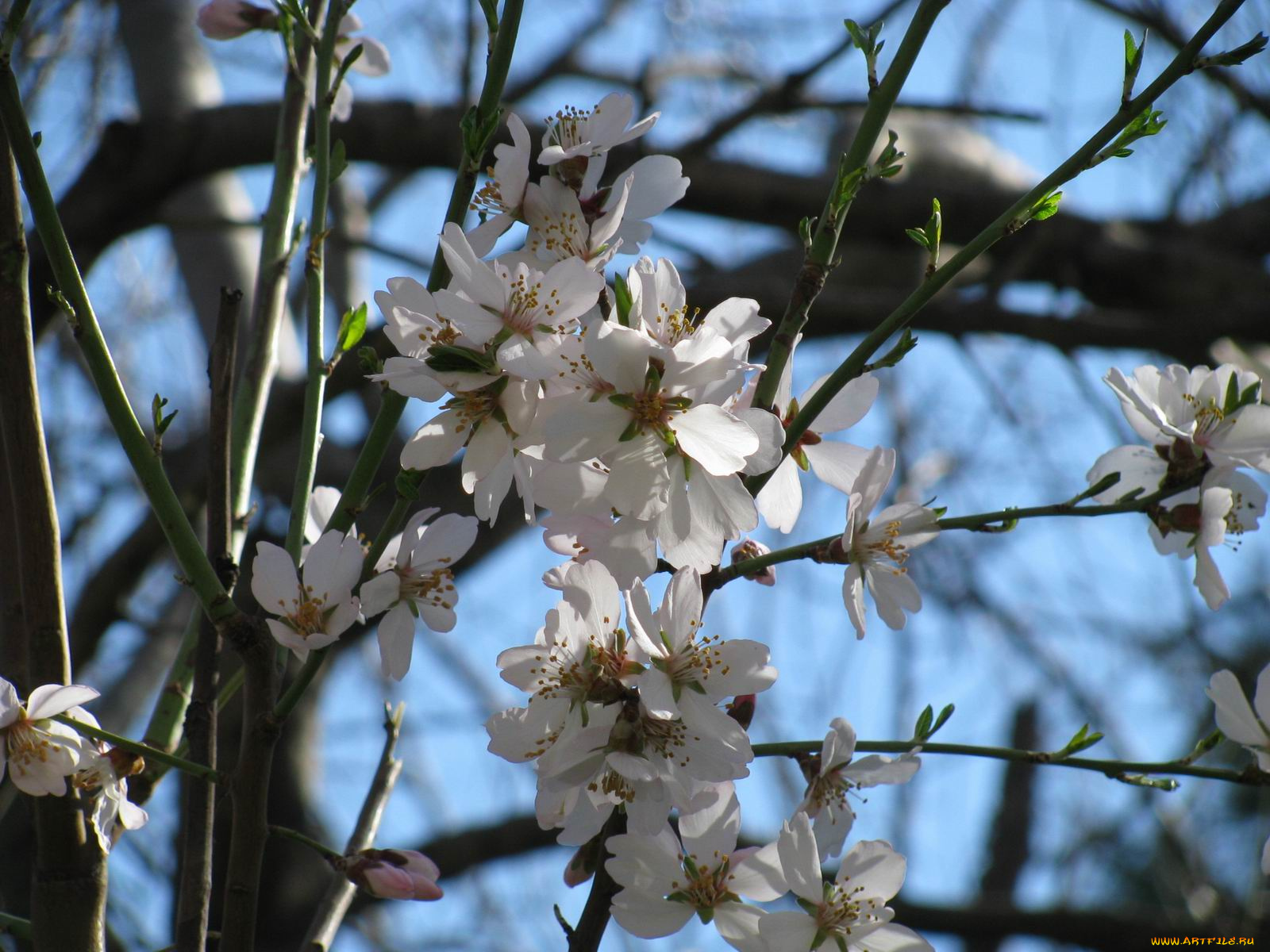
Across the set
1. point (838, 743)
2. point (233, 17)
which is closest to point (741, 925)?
point (838, 743)

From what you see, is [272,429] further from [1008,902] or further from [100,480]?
[1008,902]

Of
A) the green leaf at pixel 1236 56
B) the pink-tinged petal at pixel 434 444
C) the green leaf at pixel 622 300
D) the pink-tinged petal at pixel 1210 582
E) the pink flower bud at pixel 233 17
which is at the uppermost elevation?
the pink flower bud at pixel 233 17

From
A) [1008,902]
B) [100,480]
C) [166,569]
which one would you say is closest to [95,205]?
[100,480]

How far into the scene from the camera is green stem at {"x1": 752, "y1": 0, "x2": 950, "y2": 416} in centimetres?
71

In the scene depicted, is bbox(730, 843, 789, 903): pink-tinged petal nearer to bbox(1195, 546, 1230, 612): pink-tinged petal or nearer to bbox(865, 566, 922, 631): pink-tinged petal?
bbox(865, 566, 922, 631): pink-tinged petal

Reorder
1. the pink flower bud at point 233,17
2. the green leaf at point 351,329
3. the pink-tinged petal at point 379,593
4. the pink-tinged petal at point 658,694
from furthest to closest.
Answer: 1. the pink flower bud at point 233,17
2. the green leaf at point 351,329
3. the pink-tinged petal at point 379,593
4. the pink-tinged petal at point 658,694

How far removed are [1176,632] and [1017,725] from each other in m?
0.67

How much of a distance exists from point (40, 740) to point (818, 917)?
50 centimetres

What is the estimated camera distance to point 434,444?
71cm

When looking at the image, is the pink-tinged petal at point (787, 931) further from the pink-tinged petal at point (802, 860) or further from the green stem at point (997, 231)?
the green stem at point (997, 231)

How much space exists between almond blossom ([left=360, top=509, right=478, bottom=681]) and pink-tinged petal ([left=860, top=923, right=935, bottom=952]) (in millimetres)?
337

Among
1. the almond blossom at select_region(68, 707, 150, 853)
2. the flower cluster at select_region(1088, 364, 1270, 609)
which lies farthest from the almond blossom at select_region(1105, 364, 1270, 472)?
the almond blossom at select_region(68, 707, 150, 853)

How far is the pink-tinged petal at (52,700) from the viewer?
28.2 inches

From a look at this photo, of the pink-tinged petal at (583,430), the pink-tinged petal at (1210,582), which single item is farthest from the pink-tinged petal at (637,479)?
the pink-tinged petal at (1210,582)
